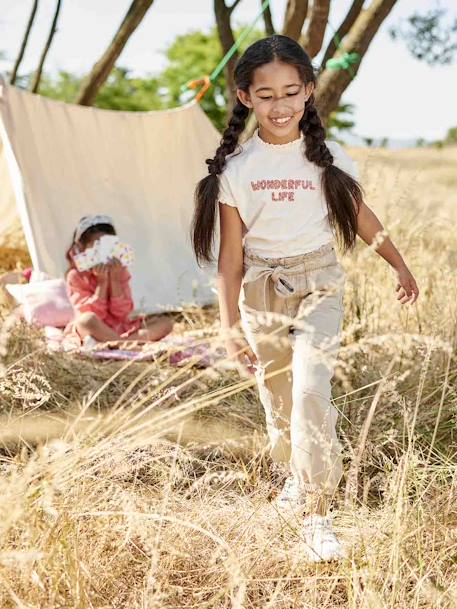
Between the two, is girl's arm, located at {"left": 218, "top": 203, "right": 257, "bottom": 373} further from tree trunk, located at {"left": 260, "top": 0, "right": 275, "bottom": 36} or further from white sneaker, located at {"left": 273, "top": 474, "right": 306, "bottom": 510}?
tree trunk, located at {"left": 260, "top": 0, "right": 275, "bottom": 36}

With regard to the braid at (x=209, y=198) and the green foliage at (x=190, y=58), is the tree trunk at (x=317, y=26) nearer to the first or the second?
the braid at (x=209, y=198)

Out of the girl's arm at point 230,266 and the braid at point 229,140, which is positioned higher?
the braid at point 229,140

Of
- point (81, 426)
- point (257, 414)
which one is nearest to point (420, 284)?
point (257, 414)

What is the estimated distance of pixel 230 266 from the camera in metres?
2.45

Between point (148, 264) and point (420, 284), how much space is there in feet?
6.01

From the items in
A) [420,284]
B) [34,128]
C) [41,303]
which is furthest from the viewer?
[34,128]

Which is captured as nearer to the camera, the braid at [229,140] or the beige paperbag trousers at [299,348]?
the beige paperbag trousers at [299,348]

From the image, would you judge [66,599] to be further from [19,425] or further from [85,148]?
[85,148]

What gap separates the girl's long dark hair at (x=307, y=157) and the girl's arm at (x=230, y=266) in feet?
0.12

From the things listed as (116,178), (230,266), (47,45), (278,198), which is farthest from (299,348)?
(47,45)

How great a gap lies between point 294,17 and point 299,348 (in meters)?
3.05

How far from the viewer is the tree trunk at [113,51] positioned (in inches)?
228

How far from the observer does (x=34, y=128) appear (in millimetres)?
5051

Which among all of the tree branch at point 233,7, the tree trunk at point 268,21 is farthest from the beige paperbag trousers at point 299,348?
the tree branch at point 233,7
